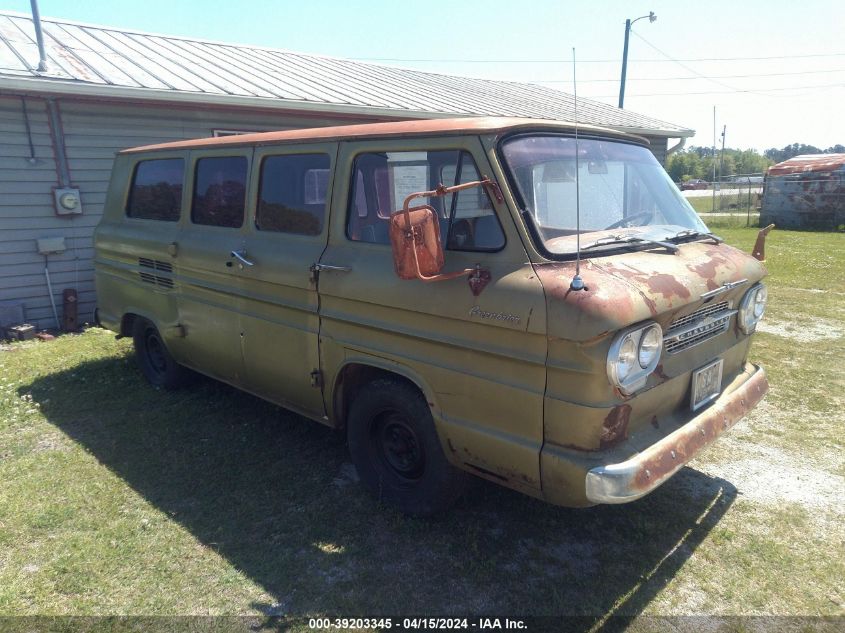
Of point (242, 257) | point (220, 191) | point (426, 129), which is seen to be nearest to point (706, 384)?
point (426, 129)

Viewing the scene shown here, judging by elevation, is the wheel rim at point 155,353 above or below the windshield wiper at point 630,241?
below

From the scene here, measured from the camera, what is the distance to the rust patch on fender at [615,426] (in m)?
2.60

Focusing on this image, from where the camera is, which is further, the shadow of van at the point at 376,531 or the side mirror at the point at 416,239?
the shadow of van at the point at 376,531

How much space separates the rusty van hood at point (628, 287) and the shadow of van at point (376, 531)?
4.21 feet

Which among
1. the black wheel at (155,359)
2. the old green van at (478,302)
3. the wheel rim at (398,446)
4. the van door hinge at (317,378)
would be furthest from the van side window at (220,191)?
the wheel rim at (398,446)

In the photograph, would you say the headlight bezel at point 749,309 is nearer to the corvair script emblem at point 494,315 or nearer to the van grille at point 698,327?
the van grille at point 698,327

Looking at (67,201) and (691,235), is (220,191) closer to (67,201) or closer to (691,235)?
(691,235)

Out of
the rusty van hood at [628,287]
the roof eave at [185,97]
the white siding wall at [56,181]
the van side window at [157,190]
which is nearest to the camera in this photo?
the rusty van hood at [628,287]

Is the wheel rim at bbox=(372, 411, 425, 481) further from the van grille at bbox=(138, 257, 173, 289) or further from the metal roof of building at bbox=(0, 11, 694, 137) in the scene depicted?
the metal roof of building at bbox=(0, 11, 694, 137)

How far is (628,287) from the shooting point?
264 cm

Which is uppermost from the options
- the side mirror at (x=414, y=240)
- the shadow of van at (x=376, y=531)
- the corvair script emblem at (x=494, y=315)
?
the side mirror at (x=414, y=240)

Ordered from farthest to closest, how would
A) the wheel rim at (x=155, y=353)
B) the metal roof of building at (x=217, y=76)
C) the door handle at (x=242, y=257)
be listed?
1. the metal roof of building at (x=217, y=76)
2. the wheel rim at (x=155, y=353)
3. the door handle at (x=242, y=257)

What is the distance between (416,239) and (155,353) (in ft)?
12.5

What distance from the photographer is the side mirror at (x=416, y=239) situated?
2.69 m
